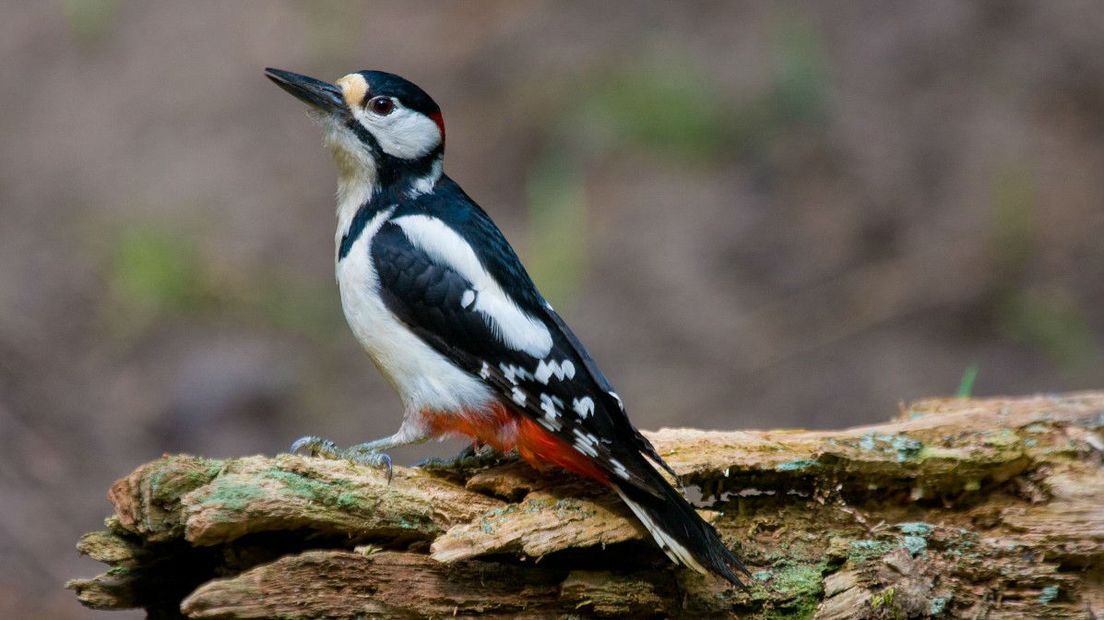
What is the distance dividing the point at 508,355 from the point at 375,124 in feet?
3.09

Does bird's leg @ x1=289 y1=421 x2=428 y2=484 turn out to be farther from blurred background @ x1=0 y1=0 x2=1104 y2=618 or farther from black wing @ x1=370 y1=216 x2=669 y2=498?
blurred background @ x1=0 y1=0 x2=1104 y2=618

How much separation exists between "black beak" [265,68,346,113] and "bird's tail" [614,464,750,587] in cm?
157

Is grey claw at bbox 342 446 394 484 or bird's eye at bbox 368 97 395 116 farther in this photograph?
bird's eye at bbox 368 97 395 116

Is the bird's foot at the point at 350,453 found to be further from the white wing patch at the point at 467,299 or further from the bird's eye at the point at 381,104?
the bird's eye at the point at 381,104

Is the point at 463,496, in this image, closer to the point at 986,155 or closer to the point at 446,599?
the point at 446,599

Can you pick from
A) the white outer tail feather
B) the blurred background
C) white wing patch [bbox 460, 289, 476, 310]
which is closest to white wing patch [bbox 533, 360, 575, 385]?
white wing patch [bbox 460, 289, 476, 310]

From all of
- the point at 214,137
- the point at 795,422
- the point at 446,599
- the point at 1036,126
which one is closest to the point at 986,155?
the point at 1036,126

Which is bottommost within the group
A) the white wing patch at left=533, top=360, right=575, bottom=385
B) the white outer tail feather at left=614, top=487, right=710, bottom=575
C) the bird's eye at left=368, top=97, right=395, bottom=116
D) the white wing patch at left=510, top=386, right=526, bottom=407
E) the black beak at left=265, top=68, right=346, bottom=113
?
the white outer tail feather at left=614, top=487, right=710, bottom=575

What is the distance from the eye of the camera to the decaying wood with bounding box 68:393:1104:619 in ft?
8.96

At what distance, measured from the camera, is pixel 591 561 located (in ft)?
9.98

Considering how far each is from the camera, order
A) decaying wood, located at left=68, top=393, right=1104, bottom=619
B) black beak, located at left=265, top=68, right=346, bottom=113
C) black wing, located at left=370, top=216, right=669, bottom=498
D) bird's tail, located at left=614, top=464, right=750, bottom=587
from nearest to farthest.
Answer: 1. decaying wood, located at left=68, top=393, right=1104, bottom=619
2. bird's tail, located at left=614, top=464, right=750, bottom=587
3. black wing, located at left=370, top=216, right=669, bottom=498
4. black beak, located at left=265, top=68, right=346, bottom=113

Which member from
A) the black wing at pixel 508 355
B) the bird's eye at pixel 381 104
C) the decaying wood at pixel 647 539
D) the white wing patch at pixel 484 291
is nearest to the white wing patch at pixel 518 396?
the black wing at pixel 508 355

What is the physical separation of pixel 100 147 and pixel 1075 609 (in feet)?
21.2

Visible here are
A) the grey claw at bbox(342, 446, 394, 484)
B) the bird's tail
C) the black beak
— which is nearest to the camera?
the bird's tail
